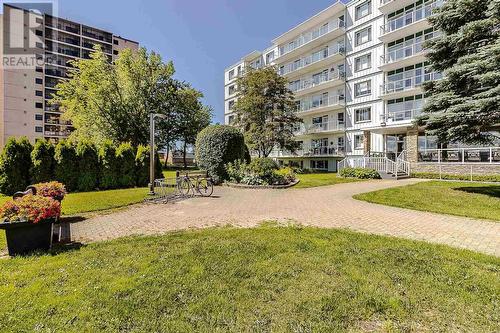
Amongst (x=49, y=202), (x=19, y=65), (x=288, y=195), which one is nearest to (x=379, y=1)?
(x=288, y=195)

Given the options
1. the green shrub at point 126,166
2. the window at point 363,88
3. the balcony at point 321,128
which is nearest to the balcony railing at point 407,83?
the window at point 363,88

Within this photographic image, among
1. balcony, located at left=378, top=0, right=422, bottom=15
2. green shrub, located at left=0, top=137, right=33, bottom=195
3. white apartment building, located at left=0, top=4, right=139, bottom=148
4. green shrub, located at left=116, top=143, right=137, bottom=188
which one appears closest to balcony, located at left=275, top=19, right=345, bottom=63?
balcony, located at left=378, top=0, right=422, bottom=15

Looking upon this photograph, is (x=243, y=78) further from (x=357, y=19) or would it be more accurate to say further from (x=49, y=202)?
(x=49, y=202)

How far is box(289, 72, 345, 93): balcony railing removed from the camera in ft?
105

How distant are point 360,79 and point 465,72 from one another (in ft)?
63.6

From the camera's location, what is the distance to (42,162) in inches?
527

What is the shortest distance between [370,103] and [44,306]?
102 ft

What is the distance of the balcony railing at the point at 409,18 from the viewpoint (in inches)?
915

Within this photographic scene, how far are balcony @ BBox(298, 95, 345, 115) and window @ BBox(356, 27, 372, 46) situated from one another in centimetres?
622

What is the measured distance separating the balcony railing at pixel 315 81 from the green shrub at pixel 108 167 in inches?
1040

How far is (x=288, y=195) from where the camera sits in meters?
12.8

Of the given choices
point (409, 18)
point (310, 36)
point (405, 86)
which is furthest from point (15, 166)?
point (310, 36)

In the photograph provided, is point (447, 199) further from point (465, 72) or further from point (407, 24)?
point (407, 24)

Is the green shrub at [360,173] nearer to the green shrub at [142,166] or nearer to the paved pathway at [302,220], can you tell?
the paved pathway at [302,220]
